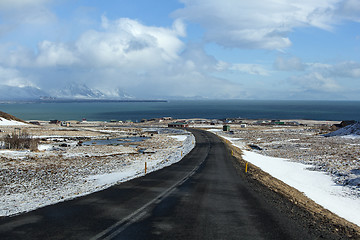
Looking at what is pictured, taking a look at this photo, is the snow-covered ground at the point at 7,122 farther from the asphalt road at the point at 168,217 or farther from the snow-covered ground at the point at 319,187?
the asphalt road at the point at 168,217

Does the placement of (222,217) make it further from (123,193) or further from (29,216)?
(29,216)

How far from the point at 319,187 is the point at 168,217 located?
17538 millimetres

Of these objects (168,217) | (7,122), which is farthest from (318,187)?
(7,122)

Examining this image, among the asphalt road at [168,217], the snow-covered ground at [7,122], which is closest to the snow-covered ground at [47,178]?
the asphalt road at [168,217]

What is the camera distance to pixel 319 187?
24.5 meters

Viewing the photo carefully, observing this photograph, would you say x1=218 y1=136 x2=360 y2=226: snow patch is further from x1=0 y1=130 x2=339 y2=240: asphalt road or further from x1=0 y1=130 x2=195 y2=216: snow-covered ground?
x1=0 y1=130 x2=195 y2=216: snow-covered ground

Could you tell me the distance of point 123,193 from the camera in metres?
15.9

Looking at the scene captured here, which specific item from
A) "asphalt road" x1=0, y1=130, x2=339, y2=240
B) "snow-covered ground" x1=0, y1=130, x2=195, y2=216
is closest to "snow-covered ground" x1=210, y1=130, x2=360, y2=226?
"asphalt road" x1=0, y1=130, x2=339, y2=240

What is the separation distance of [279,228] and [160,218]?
4.52 meters

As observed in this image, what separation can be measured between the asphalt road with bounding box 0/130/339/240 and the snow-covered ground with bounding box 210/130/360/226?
14.7 ft

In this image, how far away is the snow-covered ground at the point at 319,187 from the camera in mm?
17984

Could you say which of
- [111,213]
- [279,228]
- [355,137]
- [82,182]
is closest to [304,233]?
[279,228]

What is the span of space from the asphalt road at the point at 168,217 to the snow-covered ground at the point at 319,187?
4.48 meters

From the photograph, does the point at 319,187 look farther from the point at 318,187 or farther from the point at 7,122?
the point at 7,122
